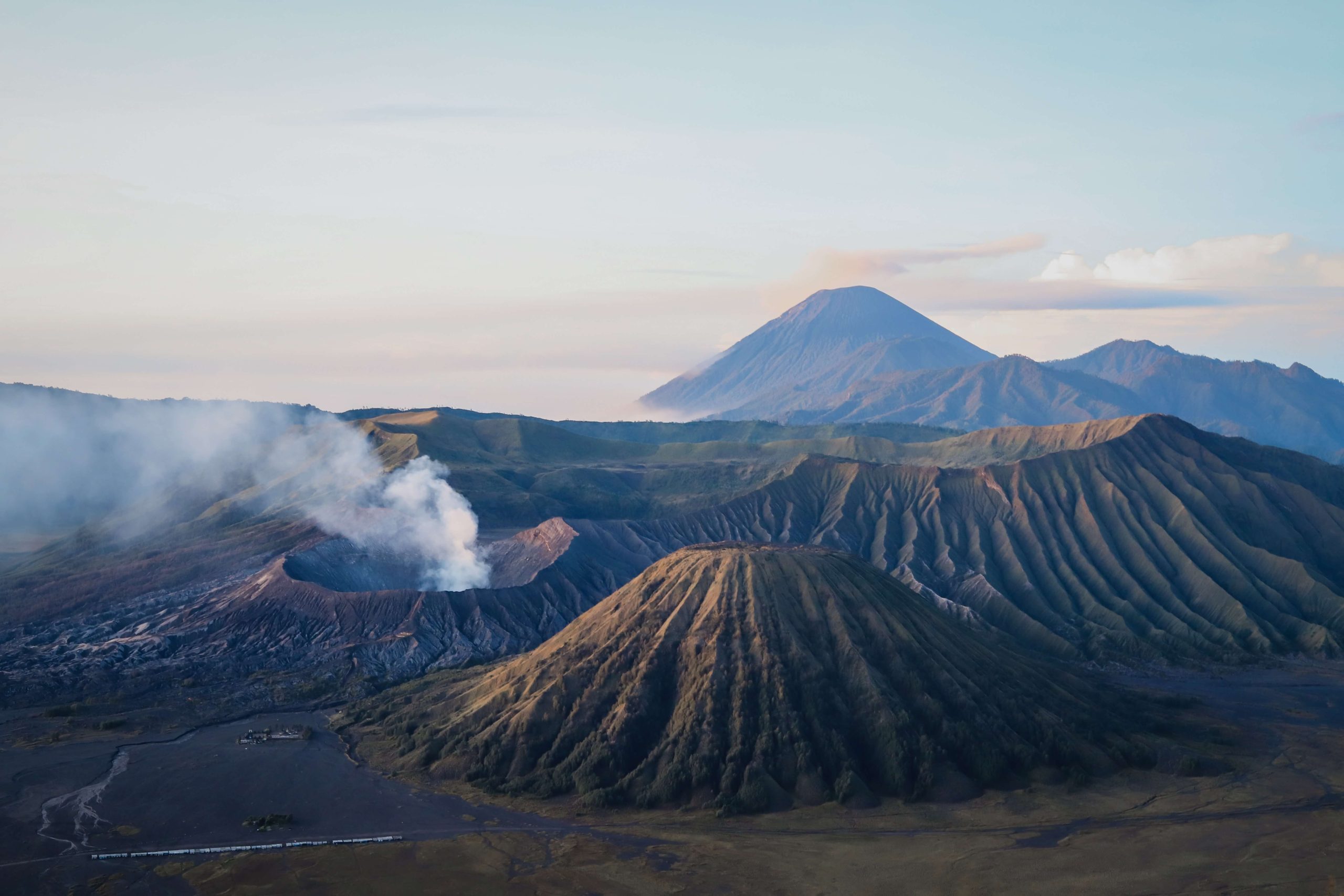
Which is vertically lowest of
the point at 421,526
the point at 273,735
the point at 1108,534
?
the point at 273,735

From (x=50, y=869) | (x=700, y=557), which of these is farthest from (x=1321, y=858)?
(x=50, y=869)

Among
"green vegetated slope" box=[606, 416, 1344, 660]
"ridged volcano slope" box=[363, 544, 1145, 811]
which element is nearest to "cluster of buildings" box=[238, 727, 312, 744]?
"ridged volcano slope" box=[363, 544, 1145, 811]

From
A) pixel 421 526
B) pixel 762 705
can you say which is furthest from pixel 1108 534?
pixel 421 526

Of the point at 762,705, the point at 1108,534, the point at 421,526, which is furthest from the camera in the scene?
the point at 421,526

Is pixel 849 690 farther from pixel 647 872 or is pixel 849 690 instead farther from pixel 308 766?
pixel 308 766

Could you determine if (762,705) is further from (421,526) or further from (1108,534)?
(1108,534)

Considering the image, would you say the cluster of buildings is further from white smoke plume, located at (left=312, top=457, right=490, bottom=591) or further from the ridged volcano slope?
white smoke plume, located at (left=312, top=457, right=490, bottom=591)

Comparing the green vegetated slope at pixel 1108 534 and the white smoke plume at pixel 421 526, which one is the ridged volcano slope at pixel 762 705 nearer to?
the green vegetated slope at pixel 1108 534
